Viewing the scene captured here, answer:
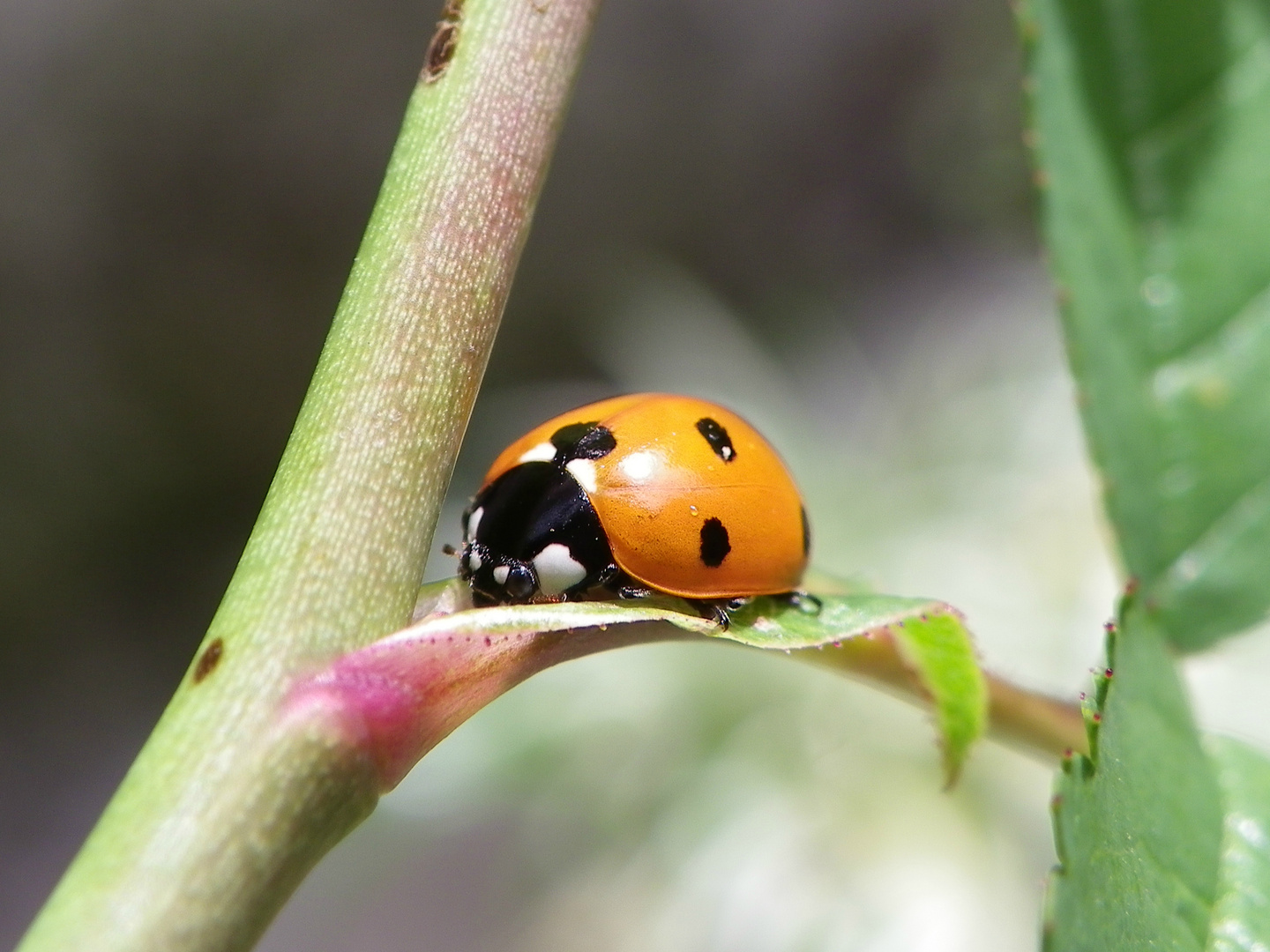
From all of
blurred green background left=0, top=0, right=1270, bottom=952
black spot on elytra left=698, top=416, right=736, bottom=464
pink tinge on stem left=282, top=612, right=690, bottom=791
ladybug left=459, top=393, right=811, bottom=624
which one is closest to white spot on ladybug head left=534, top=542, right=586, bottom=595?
ladybug left=459, top=393, right=811, bottom=624

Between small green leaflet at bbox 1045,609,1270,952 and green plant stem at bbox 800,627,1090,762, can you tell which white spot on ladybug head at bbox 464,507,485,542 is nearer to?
green plant stem at bbox 800,627,1090,762

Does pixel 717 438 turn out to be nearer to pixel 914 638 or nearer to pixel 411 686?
pixel 914 638

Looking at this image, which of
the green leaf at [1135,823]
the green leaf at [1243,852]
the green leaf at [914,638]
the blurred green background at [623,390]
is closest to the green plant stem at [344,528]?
the green leaf at [914,638]

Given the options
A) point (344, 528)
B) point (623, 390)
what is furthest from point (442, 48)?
point (623, 390)

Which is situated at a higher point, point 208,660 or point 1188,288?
point 1188,288

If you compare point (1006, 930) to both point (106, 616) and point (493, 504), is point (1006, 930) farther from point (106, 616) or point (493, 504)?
point (106, 616)

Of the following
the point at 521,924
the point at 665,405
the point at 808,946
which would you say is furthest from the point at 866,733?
the point at 665,405

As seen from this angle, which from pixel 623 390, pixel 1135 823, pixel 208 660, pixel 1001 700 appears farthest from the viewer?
pixel 623 390
